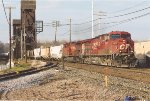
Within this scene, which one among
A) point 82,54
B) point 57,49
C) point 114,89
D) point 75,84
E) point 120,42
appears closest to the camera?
point 114,89

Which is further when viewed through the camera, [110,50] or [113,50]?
[110,50]

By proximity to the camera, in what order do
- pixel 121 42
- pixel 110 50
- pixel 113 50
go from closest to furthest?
pixel 121 42
pixel 113 50
pixel 110 50

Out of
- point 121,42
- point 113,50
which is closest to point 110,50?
point 113,50

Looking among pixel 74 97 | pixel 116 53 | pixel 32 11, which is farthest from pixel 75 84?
pixel 32 11

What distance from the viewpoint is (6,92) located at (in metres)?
17.0

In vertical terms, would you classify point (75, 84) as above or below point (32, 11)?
below

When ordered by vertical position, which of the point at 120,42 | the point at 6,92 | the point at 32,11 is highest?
the point at 32,11

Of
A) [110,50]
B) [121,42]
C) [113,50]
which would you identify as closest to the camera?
[121,42]

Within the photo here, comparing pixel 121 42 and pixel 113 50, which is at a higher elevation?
pixel 121 42

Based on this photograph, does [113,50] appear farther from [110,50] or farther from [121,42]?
[121,42]

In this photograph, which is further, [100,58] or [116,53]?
[100,58]

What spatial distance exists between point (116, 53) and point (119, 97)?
19489mm

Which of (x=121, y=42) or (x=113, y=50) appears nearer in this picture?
(x=121, y=42)

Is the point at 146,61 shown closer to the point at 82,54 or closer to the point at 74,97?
the point at 82,54
